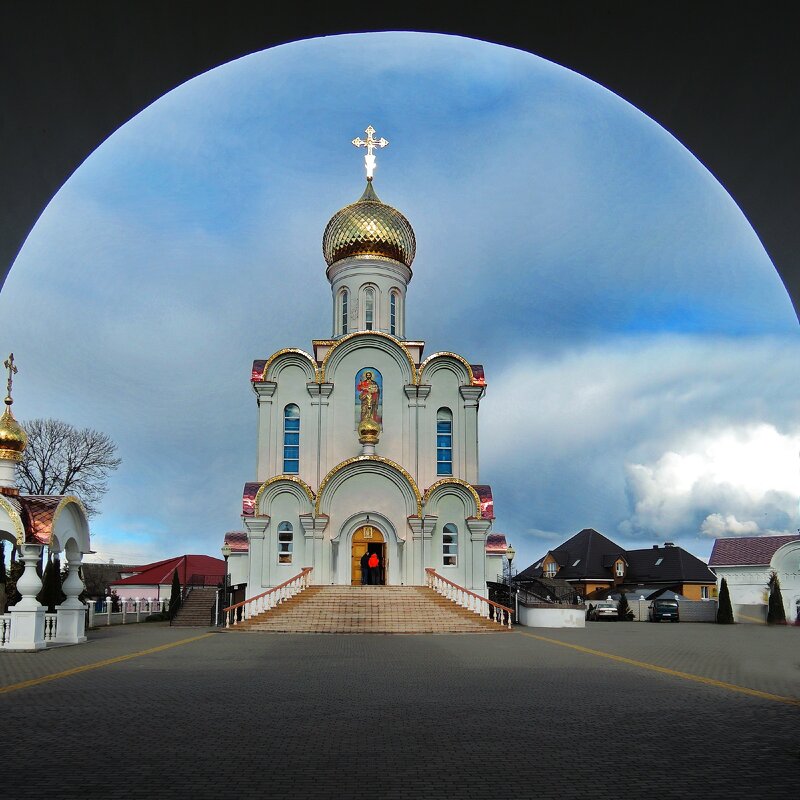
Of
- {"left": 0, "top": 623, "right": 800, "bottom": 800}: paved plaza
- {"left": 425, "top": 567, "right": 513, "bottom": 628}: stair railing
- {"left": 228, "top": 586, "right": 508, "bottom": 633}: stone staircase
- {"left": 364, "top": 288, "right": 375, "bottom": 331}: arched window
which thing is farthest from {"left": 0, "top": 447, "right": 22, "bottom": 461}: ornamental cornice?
{"left": 364, "top": 288, "right": 375, "bottom": 331}: arched window

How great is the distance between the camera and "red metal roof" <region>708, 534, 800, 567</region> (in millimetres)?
37625

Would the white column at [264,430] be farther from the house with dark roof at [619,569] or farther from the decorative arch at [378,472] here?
the house with dark roof at [619,569]

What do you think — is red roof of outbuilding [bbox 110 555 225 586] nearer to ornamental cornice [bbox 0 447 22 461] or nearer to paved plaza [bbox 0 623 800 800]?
ornamental cornice [bbox 0 447 22 461]

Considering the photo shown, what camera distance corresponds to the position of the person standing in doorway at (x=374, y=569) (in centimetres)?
2633

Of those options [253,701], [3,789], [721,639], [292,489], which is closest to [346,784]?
[3,789]

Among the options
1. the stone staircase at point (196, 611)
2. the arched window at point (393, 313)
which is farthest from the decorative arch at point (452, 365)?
the stone staircase at point (196, 611)

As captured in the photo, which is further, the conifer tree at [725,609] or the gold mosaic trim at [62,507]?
the conifer tree at [725,609]

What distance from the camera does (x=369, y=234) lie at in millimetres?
31719

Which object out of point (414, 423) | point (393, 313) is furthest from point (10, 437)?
point (393, 313)

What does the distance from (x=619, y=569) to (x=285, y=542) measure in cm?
3070

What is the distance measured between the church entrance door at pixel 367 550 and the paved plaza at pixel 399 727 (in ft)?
42.7

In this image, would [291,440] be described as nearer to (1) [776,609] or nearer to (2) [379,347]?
(2) [379,347]

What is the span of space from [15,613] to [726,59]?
16.8m

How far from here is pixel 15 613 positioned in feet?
56.2
